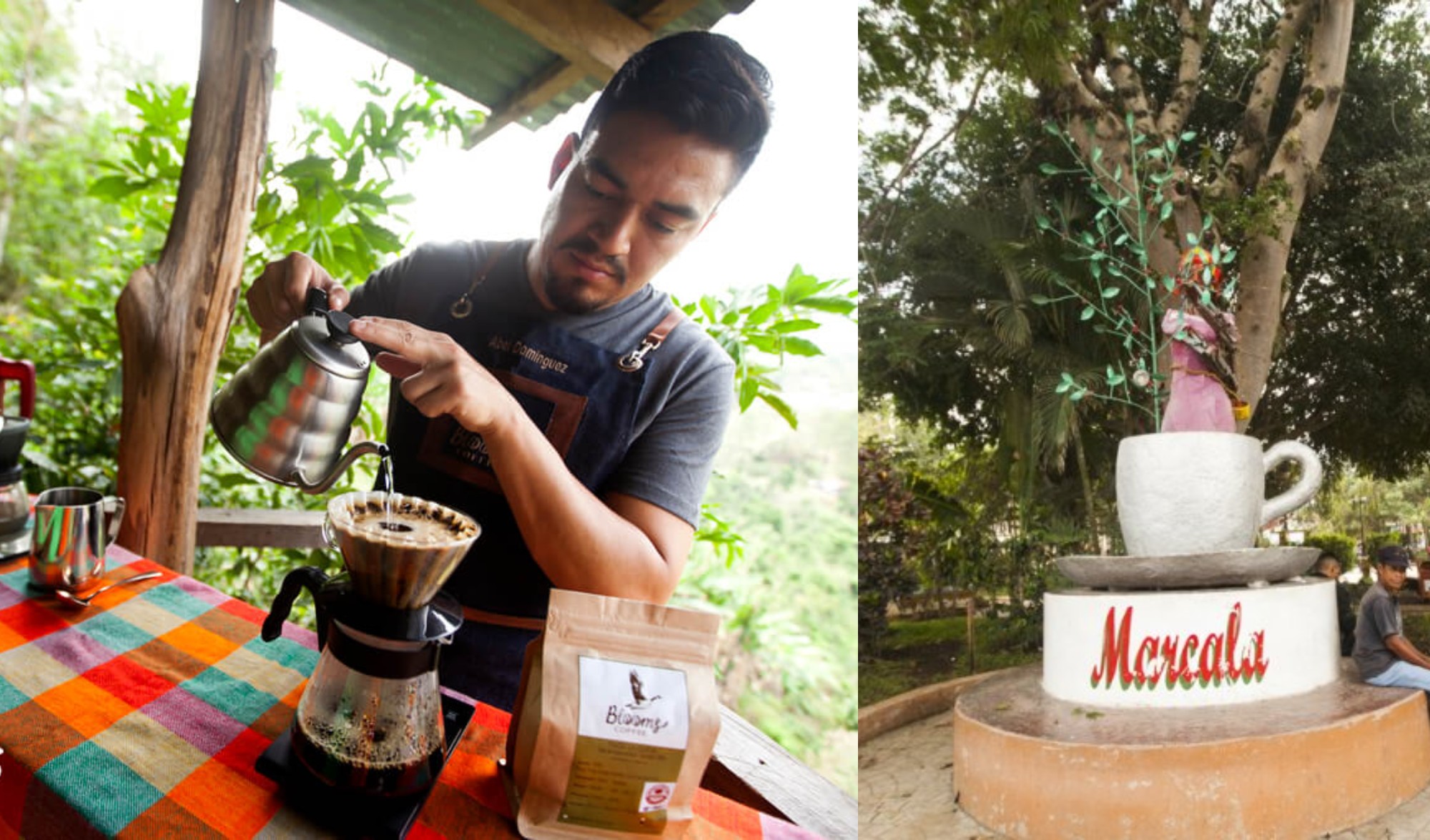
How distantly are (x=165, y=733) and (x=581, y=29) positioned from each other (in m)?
1.10

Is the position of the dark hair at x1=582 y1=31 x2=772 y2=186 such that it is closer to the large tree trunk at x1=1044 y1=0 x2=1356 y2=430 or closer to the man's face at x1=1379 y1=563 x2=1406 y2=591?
the large tree trunk at x1=1044 y1=0 x2=1356 y2=430

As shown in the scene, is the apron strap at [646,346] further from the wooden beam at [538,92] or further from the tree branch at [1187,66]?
the tree branch at [1187,66]

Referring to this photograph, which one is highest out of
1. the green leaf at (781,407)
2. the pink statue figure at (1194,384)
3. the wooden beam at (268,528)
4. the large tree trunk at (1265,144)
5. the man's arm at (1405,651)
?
the large tree trunk at (1265,144)

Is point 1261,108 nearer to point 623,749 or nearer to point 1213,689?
point 1213,689

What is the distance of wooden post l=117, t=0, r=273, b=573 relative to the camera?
1.82 m

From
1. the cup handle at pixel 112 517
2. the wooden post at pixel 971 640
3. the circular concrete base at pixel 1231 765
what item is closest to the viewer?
the circular concrete base at pixel 1231 765

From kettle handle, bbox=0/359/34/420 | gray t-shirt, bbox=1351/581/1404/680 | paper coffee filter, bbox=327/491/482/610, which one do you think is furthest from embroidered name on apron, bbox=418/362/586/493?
kettle handle, bbox=0/359/34/420

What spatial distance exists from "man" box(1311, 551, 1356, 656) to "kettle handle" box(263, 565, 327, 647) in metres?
1.12

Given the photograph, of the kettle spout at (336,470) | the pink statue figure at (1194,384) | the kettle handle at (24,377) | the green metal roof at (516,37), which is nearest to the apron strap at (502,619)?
the kettle spout at (336,470)

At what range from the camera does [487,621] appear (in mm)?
1293

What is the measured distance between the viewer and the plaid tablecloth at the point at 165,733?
0.90 metres

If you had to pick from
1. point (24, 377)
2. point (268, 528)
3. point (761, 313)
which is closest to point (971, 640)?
point (761, 313)

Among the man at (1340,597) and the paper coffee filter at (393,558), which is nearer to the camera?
the paper coffee filter at (393,558)

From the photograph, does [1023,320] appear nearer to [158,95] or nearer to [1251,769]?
[1251,769]
